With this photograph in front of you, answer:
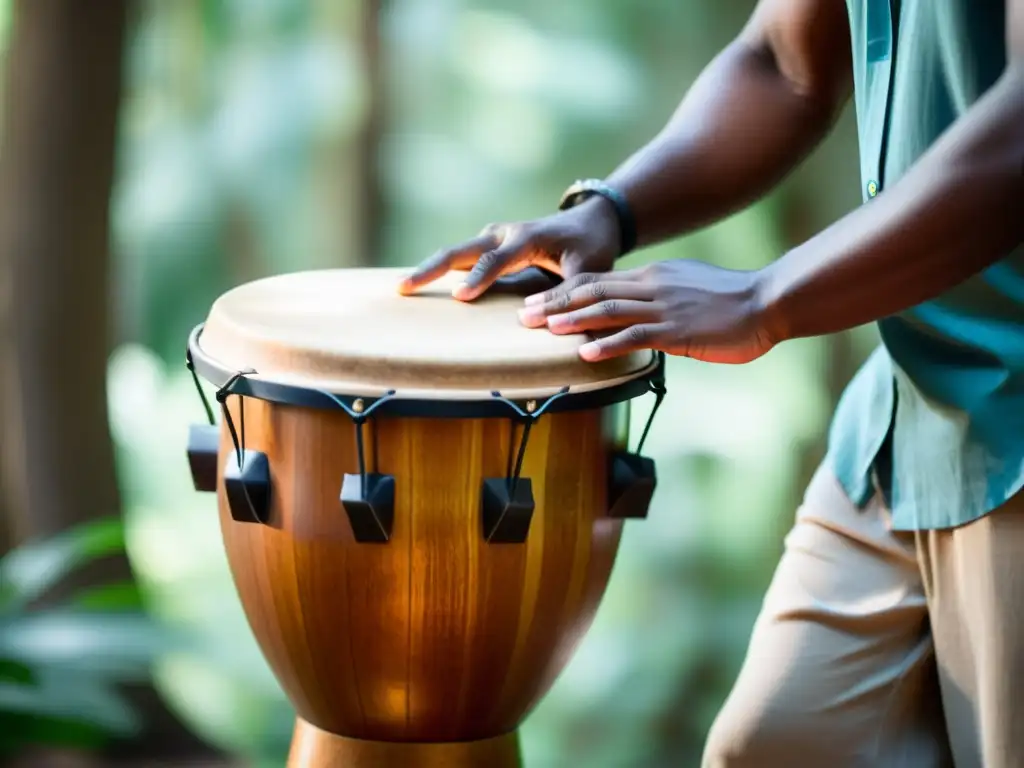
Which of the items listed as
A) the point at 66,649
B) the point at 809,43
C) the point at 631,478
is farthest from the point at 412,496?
the point at 66,649

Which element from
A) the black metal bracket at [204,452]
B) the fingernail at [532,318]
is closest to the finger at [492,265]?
the fingernail at [532,318]

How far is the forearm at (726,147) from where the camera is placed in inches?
65.9

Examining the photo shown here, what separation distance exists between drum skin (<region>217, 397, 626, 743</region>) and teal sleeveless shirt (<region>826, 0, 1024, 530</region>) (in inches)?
12.5

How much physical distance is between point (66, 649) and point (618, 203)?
1.36 m

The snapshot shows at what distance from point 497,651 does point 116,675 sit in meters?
1.43

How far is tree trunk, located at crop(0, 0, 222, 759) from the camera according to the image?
2.57m

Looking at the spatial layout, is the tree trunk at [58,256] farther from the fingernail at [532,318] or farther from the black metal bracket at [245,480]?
the fingernail at [532,318]

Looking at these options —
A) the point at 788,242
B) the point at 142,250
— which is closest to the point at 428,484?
the point at 788,242

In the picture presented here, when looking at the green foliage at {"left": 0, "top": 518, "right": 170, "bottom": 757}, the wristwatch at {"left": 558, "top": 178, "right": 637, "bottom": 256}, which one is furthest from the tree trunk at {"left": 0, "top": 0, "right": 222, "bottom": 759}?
the wristwatch at {"left": 558, "top": 178, "right": 637, "bottom": 256}

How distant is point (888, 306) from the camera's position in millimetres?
1245

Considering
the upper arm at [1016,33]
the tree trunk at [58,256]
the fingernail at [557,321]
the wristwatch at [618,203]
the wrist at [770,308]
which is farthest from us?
the tree trunk at [58,256]

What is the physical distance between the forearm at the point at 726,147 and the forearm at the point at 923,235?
0.41 m

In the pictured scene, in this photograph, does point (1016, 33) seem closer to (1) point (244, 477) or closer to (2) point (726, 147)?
(2) point (726, 147)

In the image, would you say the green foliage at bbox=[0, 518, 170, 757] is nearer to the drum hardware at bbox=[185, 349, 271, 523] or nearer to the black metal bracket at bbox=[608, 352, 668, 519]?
the drum hardware at bbox=[185, 349, 271, 523]
